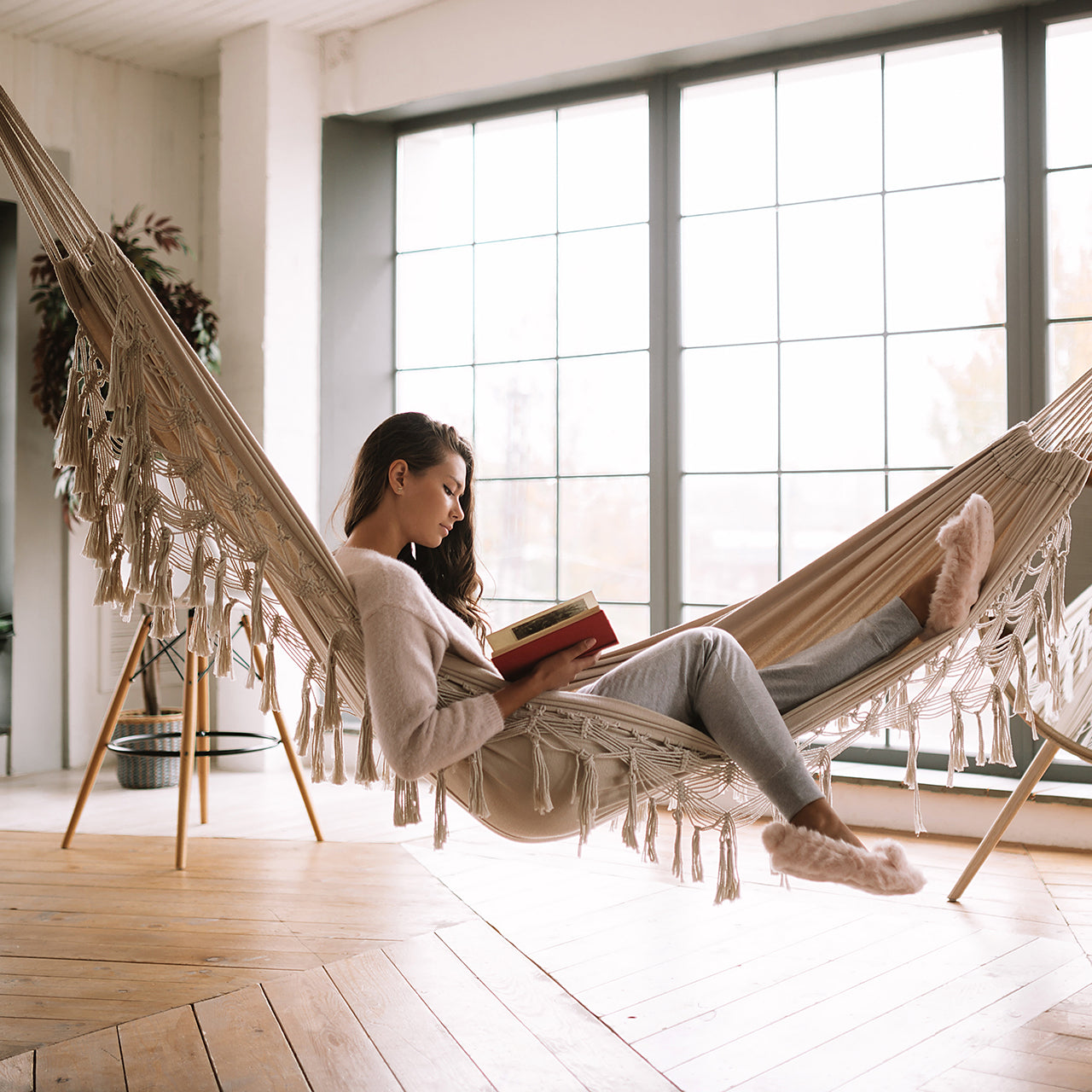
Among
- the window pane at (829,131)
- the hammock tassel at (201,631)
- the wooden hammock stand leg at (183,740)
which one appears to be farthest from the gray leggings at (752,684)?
the window pane at (829,131)

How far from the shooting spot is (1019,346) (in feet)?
9.80

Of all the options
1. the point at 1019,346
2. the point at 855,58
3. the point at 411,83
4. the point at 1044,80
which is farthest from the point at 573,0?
the point at 1019,346

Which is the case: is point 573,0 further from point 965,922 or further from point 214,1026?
point 214,1026

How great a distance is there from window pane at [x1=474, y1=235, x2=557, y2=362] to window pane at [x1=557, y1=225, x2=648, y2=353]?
45 mm

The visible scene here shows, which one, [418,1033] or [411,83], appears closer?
[418,1033]

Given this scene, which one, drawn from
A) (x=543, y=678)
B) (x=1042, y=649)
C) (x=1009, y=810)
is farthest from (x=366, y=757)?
(x=1009, y=810)

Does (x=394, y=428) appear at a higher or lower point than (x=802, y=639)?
higher

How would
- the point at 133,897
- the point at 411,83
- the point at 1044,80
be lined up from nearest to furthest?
the point at 133,897 < the point at 1044,80 < the point at 411,83

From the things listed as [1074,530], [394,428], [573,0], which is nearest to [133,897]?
[394,428]

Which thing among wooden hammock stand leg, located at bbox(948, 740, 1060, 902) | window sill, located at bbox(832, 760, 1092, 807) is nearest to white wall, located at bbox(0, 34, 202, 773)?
window sill, located at bbox(832, 760, 1092, 807)

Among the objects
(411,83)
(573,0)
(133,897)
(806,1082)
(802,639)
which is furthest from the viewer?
(411,83)

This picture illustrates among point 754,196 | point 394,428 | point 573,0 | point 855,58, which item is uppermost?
point 573,0

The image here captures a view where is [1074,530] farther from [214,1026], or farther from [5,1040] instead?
[5,1040]

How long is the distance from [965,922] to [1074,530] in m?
0.80
